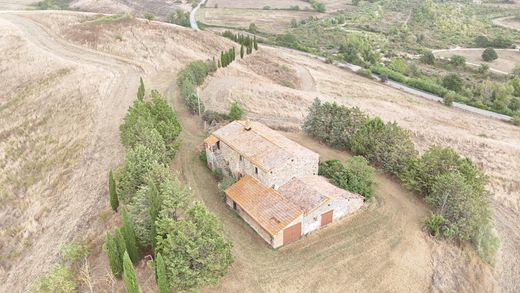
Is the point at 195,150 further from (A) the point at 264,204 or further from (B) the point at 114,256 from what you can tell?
(B) the point at 114,256

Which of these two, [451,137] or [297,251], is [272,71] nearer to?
[451,137]

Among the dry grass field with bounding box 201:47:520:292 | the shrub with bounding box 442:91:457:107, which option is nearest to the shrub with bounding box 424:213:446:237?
the dry grass field with bounding box 201:47:520:292

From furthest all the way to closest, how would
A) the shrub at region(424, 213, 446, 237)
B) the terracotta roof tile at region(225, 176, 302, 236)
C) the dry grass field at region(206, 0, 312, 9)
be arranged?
the dry grass field at region(206, 0, 312, 9) → the shrub at region(424, 213, 446, 237) → the terracotta roof tile at region(225, 176, 302, 236)

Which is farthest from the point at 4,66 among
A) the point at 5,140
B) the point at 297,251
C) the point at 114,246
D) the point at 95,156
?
the point at 297,251

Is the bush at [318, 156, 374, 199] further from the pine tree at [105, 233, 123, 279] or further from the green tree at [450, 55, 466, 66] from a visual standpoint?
the green tree at [450, 55, 466, 66]

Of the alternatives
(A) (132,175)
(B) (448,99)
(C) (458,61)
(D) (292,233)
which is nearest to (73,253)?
(A) (132,175)

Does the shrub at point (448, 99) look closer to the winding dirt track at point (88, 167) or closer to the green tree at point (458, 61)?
the green tree at point (458, 61)

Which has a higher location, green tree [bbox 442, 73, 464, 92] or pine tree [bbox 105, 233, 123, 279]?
pine tree [bbox 105, 233, 123, 279]
